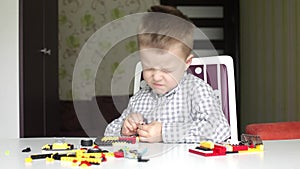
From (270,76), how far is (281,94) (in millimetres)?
291

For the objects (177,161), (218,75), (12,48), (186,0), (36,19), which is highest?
(186,0)

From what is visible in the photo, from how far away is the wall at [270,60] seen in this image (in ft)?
12.0

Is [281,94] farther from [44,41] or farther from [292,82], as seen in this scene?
[44,41]

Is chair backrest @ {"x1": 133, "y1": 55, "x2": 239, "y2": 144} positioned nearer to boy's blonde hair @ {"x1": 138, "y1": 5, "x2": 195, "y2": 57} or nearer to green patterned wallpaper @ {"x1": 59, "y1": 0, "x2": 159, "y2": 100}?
boy's blonde hair @ {"x1": 138, "y1": 5, "x2": 195, "y2": 57}

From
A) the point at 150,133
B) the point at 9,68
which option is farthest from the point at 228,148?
the point at 9,68

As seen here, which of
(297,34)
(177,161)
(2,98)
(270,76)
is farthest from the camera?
(270,76)

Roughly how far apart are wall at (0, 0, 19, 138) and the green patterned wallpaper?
1912mm

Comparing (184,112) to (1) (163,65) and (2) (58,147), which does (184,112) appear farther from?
(2) (58,147)

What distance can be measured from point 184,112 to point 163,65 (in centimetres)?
23

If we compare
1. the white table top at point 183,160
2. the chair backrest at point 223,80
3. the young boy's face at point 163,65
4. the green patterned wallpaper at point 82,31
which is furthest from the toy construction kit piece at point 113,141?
the green patterned wallpaper at point 82,31

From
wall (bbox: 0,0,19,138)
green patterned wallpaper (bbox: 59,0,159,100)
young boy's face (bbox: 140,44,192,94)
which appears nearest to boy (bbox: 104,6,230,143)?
young boy's face (bbox: 140,44,192,94)

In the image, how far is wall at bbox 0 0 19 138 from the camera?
9.80 ft

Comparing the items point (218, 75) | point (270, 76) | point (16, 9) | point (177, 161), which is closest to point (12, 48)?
point (16, 9)

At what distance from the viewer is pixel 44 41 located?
347 centimetres
